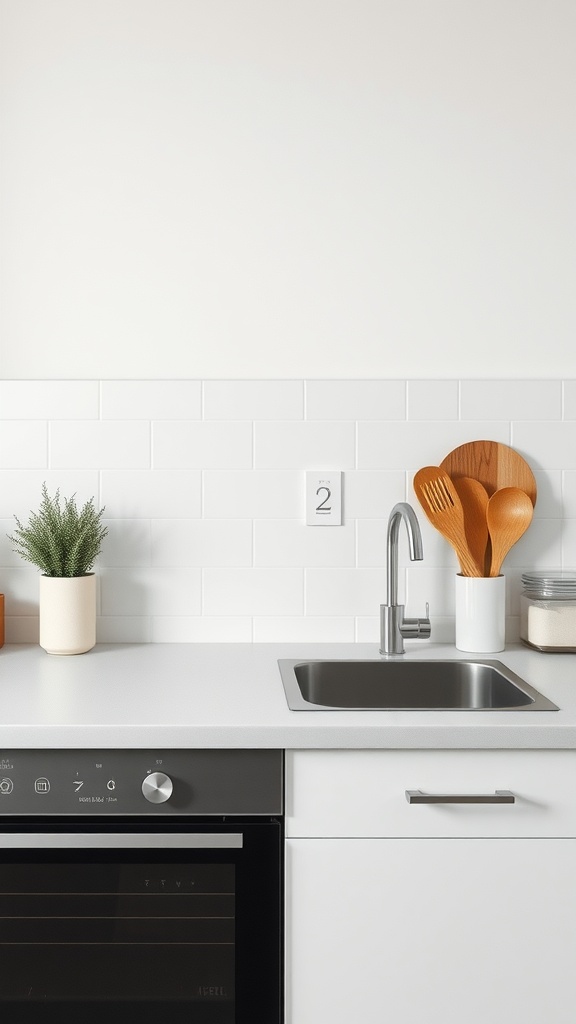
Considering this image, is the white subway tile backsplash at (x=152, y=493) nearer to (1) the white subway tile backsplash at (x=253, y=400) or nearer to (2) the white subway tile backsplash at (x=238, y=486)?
(2) the white subway tile backsplash at (x=238, y=486)

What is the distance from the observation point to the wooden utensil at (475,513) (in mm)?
1915

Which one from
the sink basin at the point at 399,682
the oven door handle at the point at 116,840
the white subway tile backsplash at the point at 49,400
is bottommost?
the oven door handle at the point at 116,840

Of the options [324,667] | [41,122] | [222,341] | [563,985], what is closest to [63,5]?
[41,122]

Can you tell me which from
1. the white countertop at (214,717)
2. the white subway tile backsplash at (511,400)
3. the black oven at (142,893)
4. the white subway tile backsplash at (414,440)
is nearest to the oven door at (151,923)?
the black oven at (142,893)

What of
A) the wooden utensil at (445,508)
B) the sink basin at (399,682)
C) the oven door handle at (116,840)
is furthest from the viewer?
the wooden utensil at (445,508)

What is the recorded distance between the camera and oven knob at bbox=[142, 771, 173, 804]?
4.31ft

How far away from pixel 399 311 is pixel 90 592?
38.2 inches

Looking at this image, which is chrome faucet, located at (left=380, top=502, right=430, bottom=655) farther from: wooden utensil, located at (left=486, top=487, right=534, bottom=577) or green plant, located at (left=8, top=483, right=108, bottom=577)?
green plant, located at (left=8, top=483, right=108, bottom=577)

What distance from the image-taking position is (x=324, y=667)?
1.76m

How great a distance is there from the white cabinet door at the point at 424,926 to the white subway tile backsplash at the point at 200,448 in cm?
91

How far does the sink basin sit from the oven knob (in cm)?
46

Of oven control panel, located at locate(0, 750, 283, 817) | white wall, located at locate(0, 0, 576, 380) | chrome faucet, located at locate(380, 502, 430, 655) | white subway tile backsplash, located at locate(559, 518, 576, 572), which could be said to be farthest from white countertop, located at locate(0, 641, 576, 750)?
white wall, located at locate(0, 0, 576, 380)

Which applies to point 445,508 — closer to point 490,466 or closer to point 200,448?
point 490,466

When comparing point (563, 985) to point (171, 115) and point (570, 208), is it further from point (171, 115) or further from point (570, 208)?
point (171, 115)
